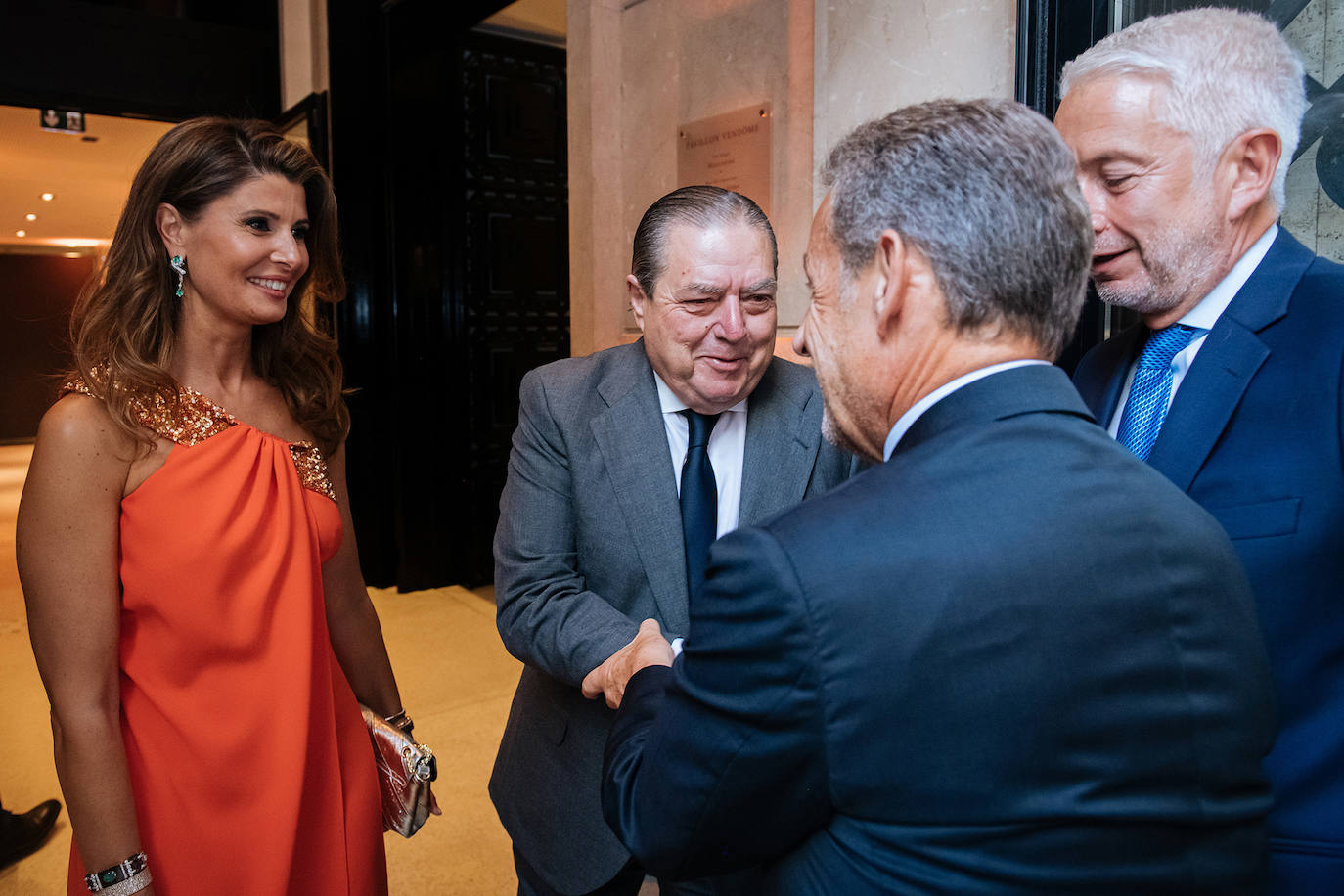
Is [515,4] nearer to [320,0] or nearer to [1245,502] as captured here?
[320,0]

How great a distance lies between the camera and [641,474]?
147cm

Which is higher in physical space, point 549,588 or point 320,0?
point 320,0

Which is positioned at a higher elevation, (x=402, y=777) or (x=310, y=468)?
(x=310, y=468)

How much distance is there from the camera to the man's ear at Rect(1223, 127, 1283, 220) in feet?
3.56

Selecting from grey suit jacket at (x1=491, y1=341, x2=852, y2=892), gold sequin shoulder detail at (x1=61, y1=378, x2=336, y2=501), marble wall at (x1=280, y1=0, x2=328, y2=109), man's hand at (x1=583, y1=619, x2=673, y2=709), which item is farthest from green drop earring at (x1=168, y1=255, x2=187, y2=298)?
marble wall at (x1=280, y1=0, x2=328, y2=109)

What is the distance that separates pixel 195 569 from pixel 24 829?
2304 mm

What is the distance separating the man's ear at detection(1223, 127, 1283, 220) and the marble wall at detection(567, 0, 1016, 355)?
0.82m

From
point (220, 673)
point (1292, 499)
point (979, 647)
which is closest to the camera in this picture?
point (979, 647)

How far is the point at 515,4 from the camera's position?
5.32m

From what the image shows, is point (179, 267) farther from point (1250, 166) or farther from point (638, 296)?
point (1250, 166)

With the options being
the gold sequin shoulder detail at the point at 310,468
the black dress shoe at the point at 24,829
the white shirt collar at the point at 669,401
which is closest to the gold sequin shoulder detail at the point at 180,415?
the gold sequin shoulder detail at the point at 310,468

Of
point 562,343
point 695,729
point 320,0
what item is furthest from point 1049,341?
point 320,0

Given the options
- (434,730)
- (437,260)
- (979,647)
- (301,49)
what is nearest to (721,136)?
(979,647)

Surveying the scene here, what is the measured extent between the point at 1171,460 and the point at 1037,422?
45 centimetres
